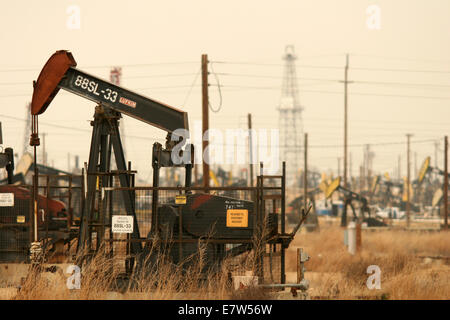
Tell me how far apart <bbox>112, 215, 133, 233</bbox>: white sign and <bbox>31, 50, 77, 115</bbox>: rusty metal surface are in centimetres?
276

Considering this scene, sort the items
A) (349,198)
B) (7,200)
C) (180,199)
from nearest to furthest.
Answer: (180,199) → (7,200) → (349,198)

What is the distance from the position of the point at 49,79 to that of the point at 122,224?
131 inches

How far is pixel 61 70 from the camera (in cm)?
1341

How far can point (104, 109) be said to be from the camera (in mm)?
13289

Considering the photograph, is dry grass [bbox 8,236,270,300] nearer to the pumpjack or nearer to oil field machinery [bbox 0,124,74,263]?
oil field machinery [bbox 0,124,74,263]

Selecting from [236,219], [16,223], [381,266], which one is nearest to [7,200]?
[16,223]

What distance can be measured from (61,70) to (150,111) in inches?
71.3

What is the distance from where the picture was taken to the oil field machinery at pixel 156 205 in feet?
39.9

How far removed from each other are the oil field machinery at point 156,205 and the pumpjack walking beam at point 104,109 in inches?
0.7

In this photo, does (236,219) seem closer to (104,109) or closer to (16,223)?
(104,109)

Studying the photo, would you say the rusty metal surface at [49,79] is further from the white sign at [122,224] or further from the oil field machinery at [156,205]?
the white sign at [122,224]

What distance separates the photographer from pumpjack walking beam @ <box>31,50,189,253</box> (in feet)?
43.1
